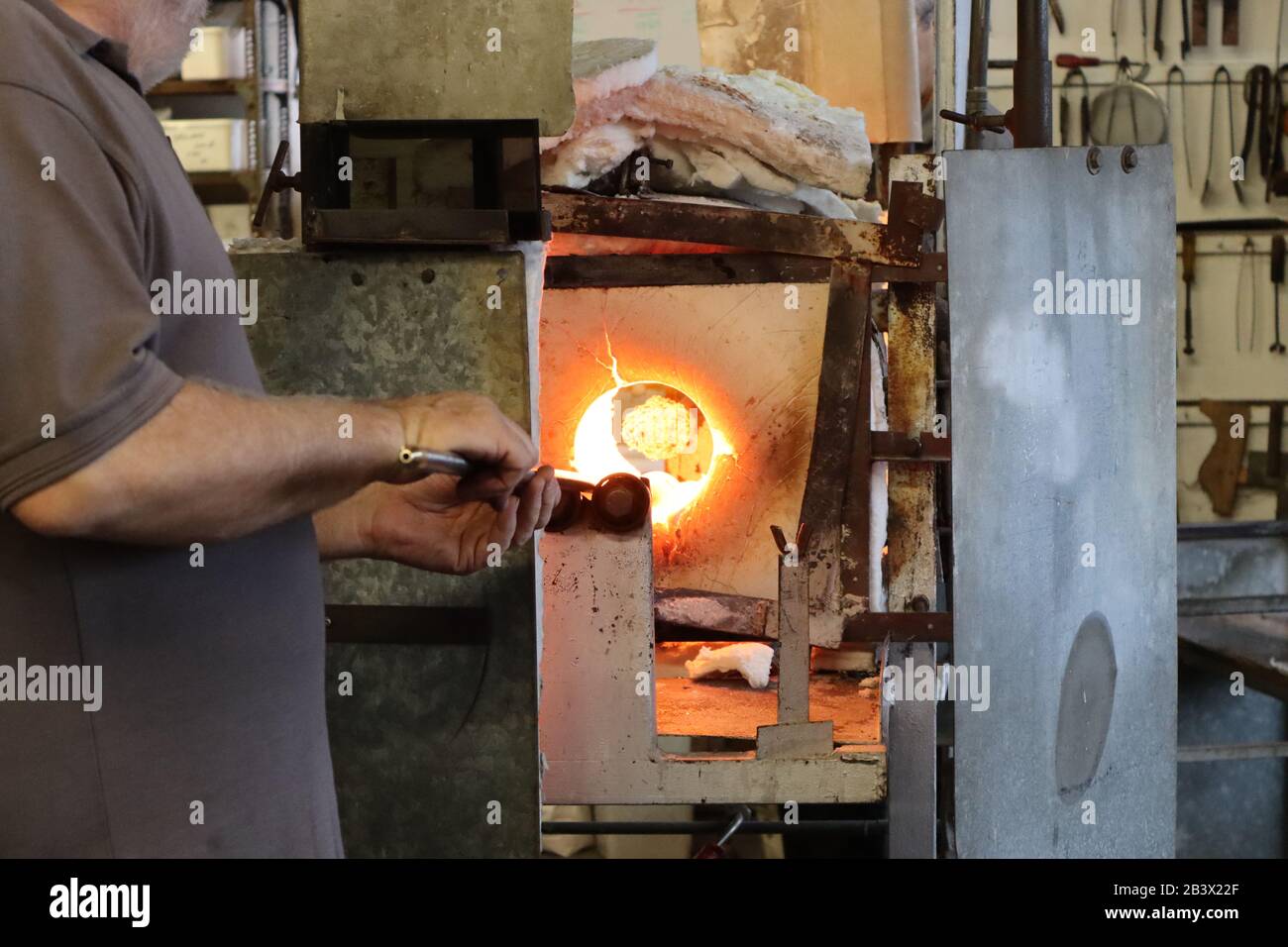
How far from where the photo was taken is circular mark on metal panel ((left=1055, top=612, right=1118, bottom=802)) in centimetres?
205

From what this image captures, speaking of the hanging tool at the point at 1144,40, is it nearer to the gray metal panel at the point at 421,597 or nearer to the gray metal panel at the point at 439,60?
the gray metal panel at the point at 439,60

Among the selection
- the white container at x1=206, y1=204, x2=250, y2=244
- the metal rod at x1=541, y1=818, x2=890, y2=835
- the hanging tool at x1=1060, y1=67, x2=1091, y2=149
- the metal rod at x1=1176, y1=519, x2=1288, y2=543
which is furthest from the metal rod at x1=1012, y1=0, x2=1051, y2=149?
the white container at x1=206, y1=204, x2=250, y2=244

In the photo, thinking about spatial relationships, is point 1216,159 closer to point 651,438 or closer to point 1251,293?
point 1251,293

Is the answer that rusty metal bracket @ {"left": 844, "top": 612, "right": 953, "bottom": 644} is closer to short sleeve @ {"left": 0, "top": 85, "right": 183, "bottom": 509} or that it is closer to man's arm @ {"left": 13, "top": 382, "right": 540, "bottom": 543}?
man's arm @ {"left": 13, "top": 382, "right": 540, "bottom": 543}

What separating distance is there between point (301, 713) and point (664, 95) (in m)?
1.54

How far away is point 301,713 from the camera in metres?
1.27

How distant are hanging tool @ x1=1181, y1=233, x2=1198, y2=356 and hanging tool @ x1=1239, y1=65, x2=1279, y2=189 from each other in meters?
0.34

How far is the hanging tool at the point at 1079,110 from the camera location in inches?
201

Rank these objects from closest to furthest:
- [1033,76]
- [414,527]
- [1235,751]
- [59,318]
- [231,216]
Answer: [59,318], [414,527], [1033,76], [1235,751], [231,216]

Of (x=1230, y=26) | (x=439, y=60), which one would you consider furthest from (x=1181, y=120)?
(x=439, y=60)

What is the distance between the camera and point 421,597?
1.93m

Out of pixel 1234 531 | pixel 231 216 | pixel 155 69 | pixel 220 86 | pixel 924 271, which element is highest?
pixel 220 86

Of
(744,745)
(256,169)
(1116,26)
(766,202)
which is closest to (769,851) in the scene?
(744,745)

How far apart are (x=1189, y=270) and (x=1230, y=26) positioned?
3.25ft
